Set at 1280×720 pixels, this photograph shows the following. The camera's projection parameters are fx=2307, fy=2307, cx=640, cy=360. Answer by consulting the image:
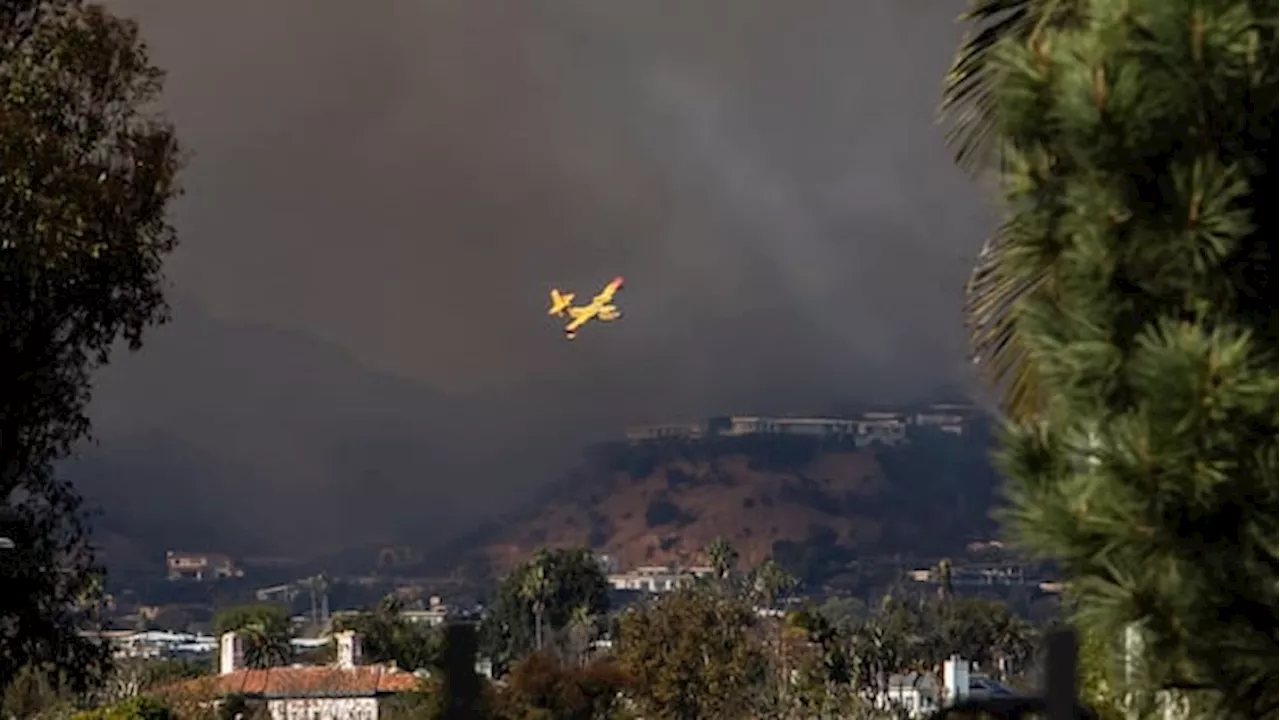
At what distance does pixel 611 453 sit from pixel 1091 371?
8731 cm

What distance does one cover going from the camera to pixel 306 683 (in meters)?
43.7

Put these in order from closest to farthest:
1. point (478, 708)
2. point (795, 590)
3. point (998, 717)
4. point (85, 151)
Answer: point (478, 708) < point (998, 717) < point (85, 151) < point (795, 590)

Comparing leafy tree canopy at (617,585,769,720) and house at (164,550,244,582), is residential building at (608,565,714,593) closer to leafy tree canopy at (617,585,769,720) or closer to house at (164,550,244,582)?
house at (164,550,244,582)

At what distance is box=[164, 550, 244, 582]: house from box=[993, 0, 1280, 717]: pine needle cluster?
182ft

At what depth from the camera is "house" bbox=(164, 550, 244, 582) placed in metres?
59.1

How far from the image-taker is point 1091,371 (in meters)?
3.54

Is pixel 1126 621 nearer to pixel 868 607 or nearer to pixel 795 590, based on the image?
pixel 868 607

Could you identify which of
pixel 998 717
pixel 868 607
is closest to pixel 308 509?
pixel 868 607

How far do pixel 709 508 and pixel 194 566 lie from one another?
106 feet

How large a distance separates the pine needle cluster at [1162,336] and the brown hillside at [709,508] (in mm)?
49270

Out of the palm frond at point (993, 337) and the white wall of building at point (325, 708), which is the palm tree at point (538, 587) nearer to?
the white wall of building at point (325, 708)

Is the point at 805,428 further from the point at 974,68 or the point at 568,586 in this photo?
the point at 974,68

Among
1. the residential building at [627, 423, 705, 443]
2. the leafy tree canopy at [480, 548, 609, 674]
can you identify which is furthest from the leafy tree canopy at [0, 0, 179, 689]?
the residential building at [627, 423, 705, 443]

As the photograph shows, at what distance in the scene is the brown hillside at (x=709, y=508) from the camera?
73.0m
